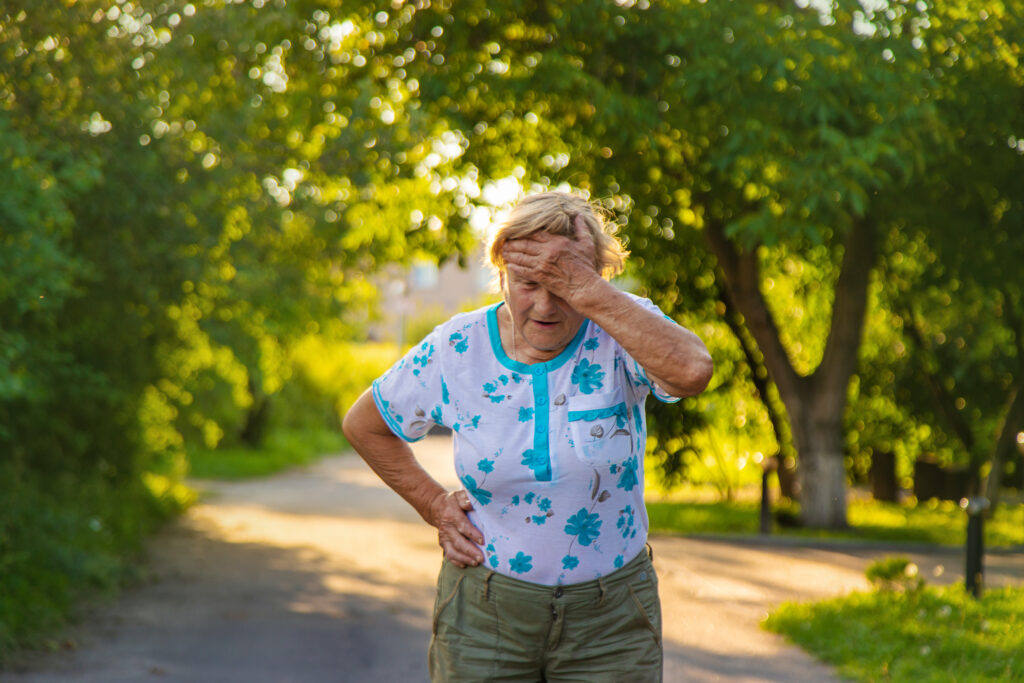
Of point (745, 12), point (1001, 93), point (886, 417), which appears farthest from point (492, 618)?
point (886, 417)

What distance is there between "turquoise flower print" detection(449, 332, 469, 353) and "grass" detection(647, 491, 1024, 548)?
400 inches

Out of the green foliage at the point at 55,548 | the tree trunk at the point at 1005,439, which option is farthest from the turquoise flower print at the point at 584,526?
the tree trunk at the point at 1005,439

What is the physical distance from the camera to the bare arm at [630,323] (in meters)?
2.55

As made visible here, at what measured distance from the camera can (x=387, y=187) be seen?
13.1 metres

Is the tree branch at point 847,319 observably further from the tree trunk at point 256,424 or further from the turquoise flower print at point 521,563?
the tree trunk at point 256,424

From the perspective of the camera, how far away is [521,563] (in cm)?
275

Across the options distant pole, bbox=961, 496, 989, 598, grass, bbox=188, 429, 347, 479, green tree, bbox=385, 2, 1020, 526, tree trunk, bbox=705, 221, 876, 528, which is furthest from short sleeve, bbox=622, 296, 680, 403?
grass, bbox=188, 429, 347, 479

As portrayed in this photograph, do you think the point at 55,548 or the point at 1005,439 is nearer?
the point at 55,548

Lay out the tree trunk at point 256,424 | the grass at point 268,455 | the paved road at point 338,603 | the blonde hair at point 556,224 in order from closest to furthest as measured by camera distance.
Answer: the blonde hair at point 556,224 < the paved road at point 338,603 < the grass at point 268,455 < the tree trunk at point 256,424

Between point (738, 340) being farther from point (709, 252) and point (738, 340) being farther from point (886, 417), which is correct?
point (886, 417)

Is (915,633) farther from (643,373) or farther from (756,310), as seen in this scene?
(756,310)

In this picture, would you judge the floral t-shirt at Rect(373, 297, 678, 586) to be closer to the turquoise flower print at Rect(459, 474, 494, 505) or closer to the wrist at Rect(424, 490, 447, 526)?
the turquoise flower print at Rect(459, 474, 494, 505)

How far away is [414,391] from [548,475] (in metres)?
0.42

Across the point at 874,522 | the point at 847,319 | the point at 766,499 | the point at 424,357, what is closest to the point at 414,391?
the point at 424,357
